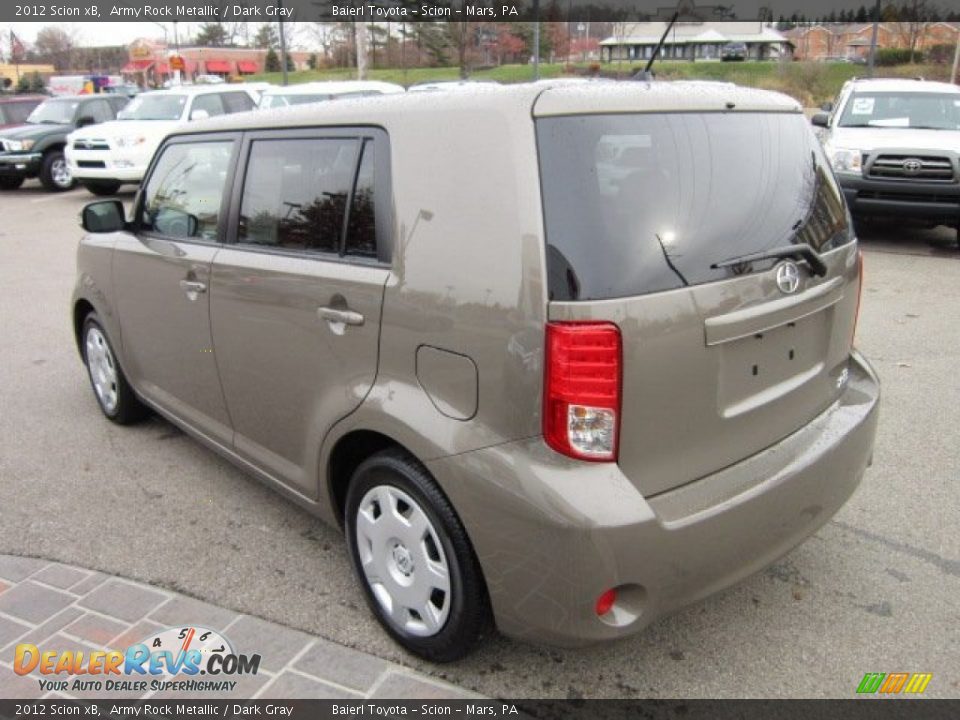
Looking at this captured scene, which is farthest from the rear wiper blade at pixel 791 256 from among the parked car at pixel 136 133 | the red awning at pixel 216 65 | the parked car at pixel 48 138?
the red awning at pixel 216 65

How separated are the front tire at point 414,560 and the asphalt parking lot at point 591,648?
124mm

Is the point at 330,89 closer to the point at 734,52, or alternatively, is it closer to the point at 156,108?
the point at 156,108

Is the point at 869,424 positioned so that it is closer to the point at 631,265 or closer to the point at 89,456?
the point at 631,265

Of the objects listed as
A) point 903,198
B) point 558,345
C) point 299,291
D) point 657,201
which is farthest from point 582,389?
point 903,198

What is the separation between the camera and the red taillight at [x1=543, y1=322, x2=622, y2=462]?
6.67ft

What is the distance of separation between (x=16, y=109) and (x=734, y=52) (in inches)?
2058

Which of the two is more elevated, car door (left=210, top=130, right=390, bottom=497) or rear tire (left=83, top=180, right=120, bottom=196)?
car door (left=210, top=130, right=390, bottom=497)

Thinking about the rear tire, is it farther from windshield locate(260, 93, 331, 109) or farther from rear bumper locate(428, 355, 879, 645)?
rear bumper locate(428, 355, 879, 645)

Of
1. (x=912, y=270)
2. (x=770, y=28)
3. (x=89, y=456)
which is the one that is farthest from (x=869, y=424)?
(x=770, y=28)

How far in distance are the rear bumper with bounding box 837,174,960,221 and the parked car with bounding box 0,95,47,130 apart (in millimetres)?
16942

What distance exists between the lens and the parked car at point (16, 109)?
17.5m

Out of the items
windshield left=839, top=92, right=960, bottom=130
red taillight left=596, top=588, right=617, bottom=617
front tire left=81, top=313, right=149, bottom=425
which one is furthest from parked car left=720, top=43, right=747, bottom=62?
red taillight left=596, top=588, right=617, bottom=617

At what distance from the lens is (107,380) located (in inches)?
182

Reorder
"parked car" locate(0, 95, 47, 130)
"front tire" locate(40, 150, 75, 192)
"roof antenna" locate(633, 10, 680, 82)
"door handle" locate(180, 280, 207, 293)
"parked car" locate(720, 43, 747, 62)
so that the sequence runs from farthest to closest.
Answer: "parked car" locate(720, 43, 747, 62), "parked car" locate(0, 95, 47, 130), "front tire" locate(40, 150, 75, 192), "door handle" locate(180, 280, 207, 293), "roof antenna" locate(633, 10, 680, 82)
